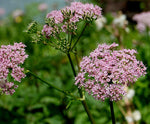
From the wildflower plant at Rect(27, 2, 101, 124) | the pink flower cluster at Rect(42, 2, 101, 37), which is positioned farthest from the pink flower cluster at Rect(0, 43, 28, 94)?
the pink flower cluster at Rect(42, 2, 101, 37)

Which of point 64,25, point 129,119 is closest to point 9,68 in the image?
point 64,25

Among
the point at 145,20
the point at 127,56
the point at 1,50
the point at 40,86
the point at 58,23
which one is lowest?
the point at 127,56

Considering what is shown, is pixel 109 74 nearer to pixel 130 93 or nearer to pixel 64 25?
pixel 64 25

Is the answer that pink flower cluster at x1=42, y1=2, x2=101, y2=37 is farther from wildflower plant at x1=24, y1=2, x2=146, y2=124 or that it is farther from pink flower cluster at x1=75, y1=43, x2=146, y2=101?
pink flower cluster at x1=75, y1=43, x2=146, y2=101

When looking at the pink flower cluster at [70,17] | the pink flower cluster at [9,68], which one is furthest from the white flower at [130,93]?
the pink flower cluster at [9,68]

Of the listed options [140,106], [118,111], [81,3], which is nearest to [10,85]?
[81,3]

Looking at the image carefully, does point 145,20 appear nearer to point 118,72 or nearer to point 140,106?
point 140,106

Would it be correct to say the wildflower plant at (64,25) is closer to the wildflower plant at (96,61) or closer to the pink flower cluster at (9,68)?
the wildflower plant at (96,61)
